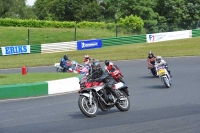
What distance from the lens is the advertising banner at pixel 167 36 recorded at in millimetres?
42237

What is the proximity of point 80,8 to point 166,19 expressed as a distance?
1370 centimetres

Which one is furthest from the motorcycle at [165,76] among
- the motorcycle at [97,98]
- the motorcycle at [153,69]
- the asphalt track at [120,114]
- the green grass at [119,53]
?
the green grass at [119,53]

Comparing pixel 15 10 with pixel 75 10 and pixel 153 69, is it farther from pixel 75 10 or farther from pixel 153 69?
pixel 153 69

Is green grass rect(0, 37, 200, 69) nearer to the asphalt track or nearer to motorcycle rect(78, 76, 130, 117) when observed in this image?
the asphalt track

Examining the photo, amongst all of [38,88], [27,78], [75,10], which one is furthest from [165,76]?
[75,10]

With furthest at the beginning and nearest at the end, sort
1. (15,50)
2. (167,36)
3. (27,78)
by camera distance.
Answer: (167,36) < (15,50) < (27,78)

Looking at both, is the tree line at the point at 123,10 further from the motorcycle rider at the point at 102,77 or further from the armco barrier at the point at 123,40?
the motorcycle rider at the point at 102,77

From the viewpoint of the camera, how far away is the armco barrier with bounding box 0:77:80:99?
1473 cm

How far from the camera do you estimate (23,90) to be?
1498 cm

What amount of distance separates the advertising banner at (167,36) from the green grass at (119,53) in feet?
3.08

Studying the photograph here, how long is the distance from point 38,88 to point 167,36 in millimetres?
29156

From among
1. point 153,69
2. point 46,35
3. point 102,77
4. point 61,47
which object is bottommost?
point 153,69

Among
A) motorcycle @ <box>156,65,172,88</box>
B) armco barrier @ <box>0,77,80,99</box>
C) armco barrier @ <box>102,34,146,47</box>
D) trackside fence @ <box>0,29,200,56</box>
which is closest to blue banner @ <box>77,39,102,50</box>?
trackside fence @ <box>0,29,200,56</box>

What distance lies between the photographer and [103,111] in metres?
11.8
